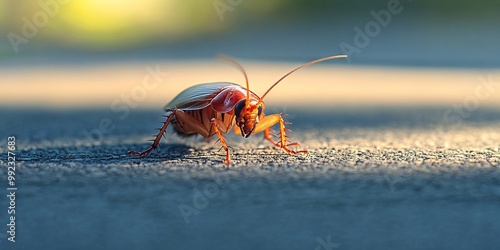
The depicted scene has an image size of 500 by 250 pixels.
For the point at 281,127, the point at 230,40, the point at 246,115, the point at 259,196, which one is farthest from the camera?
the point at 230,40

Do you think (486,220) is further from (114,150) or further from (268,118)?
(114,150)

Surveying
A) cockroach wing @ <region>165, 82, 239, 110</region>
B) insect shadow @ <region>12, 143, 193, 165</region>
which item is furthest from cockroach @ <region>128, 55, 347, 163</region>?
insect shadow @ <region>12, 143, 193, 165</region>

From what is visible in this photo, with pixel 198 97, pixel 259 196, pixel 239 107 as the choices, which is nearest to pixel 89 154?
pixel 198 97

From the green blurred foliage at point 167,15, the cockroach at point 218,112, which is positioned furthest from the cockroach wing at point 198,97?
the green blurred foliage at point 167,15

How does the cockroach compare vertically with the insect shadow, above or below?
above

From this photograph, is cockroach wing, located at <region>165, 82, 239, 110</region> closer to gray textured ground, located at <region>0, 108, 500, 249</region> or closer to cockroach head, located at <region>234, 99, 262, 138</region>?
cockroach head, located at <region>234, 99, 262, 138</region>

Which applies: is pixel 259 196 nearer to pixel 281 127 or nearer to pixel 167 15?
pixel 281 127
